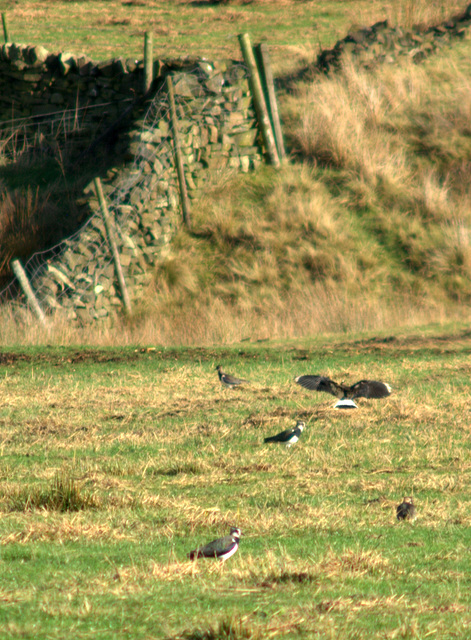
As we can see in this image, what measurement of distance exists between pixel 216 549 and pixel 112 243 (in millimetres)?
13303

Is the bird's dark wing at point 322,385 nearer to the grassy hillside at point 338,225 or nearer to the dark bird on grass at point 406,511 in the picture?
the dark bird on grass at point 406,511

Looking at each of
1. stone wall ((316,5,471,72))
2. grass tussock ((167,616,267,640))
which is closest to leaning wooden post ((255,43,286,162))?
stone wall ((316,5,471,72))

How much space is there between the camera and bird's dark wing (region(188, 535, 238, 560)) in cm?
491

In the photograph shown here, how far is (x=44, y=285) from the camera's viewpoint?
1641 centimetres

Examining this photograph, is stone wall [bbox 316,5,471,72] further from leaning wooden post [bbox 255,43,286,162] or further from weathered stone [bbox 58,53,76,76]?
weathered stone [bbox 58,53,76,76]

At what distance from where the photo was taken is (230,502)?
6617mm

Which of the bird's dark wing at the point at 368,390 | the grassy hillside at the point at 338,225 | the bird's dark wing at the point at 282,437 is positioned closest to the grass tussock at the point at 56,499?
the bird's dark wing at the point at 282,437

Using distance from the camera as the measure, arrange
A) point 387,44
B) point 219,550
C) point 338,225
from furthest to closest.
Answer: point 387,44 < point 338,225 < point 219,550

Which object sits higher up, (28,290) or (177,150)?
(177,150)

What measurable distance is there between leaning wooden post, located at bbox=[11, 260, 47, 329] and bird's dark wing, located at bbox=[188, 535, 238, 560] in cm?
1131

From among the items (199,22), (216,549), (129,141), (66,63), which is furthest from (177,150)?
(199,22)

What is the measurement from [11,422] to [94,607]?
6.11m

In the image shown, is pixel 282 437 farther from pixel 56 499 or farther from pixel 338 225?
pixel 338 225

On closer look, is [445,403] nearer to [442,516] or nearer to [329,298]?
[442,516]
